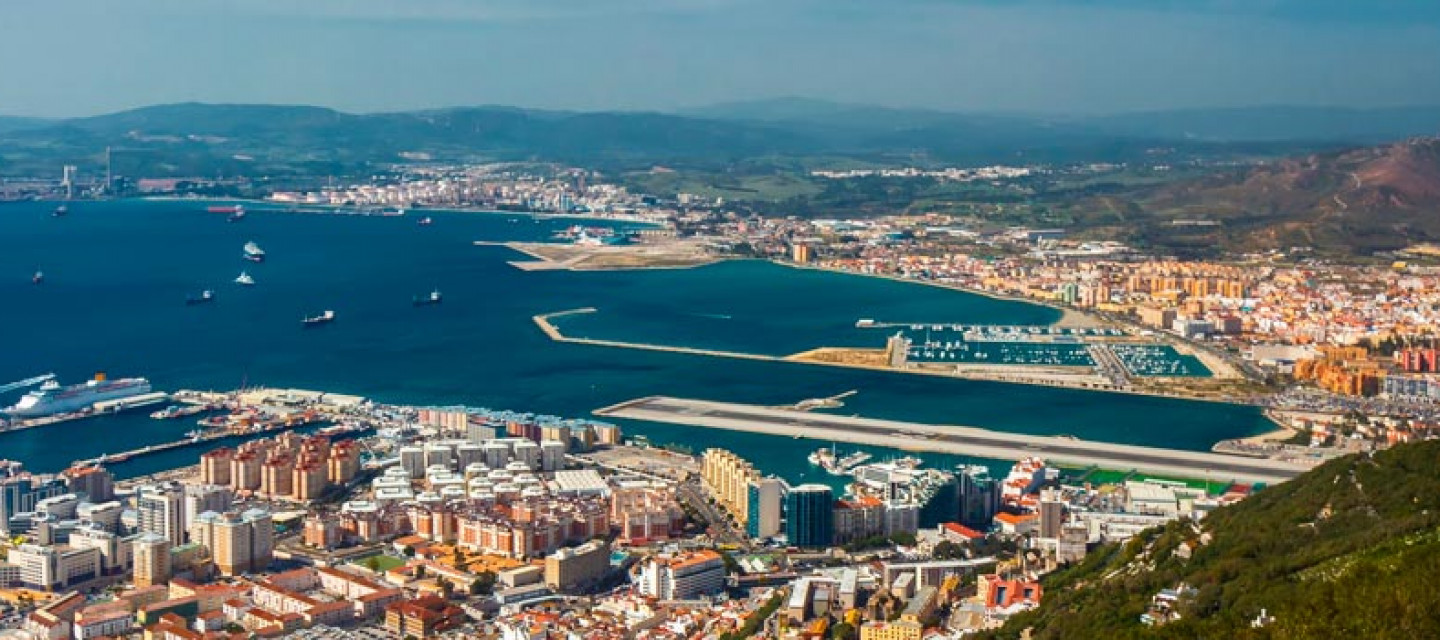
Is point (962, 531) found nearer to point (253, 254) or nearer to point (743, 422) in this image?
point (743, 422)

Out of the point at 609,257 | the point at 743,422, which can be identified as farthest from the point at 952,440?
the point at 609,257

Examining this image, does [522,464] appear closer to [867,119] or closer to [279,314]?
[279,314]

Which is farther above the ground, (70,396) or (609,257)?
(609,257)

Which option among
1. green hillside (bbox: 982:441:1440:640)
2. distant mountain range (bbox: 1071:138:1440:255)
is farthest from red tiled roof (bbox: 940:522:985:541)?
distant mountain range (bbox: 1071:138:1440:255)

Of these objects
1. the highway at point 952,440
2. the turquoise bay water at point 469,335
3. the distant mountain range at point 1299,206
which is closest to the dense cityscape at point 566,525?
the highway at point 952,440

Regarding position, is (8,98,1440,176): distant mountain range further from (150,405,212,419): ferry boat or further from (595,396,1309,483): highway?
(595,396,1309,483): highway

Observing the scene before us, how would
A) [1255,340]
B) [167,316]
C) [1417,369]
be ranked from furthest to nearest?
[167,316], [1255,340], [1417,369]

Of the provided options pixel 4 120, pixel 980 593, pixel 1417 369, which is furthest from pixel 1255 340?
pixel 4 120
